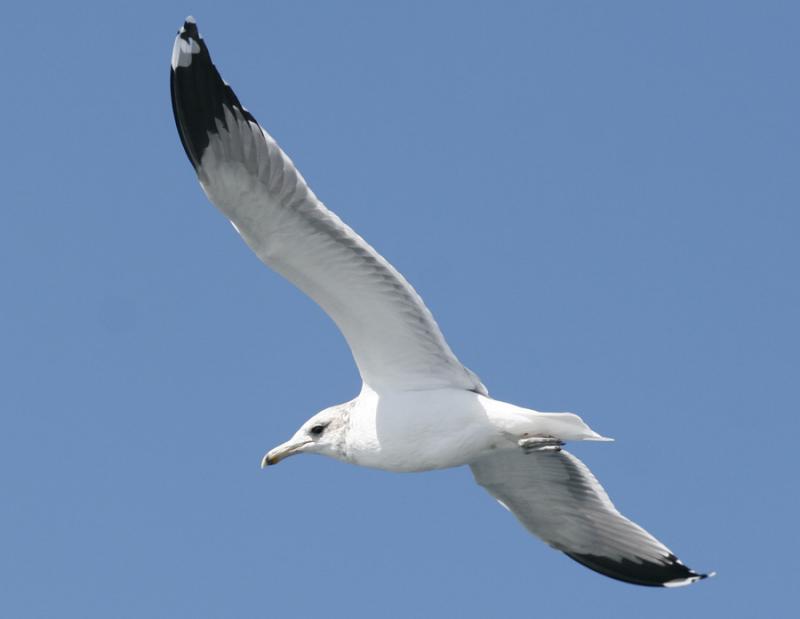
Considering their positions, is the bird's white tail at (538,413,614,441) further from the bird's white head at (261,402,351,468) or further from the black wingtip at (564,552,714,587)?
the black wingtip at (564,552,714,587)

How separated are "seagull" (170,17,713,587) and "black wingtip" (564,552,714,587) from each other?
1 centimetres

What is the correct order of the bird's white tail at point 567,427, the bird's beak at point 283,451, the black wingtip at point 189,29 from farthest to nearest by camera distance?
the bird's beak at point 283,451 → the bird's white tail at point 567,427 → the black wingtip at point 189,29

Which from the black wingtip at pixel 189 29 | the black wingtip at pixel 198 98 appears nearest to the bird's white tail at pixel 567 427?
the black wingtip at pixel 198 98

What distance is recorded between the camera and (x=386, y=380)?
11062 millimetres

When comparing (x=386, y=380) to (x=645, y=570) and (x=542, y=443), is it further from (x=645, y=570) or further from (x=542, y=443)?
(x=645, y=570)

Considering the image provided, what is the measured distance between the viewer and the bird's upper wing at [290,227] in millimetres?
9891

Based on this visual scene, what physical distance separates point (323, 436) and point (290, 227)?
6.09 ft

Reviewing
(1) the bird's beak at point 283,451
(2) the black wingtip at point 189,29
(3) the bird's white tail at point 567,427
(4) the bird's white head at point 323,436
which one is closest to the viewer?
(2) the black wingtip at point 189,29

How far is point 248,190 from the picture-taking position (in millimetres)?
9906

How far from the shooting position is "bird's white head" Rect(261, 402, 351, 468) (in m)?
11.2

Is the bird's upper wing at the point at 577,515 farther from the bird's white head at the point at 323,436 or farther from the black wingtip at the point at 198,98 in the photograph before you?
the black wingtip at the point at 198,98

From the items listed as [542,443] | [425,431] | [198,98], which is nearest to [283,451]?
[425,431]

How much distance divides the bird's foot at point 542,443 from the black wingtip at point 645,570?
83.6 inches

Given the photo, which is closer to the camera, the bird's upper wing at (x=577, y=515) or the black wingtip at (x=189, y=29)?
the black wingtip at (x=189, y=29)
